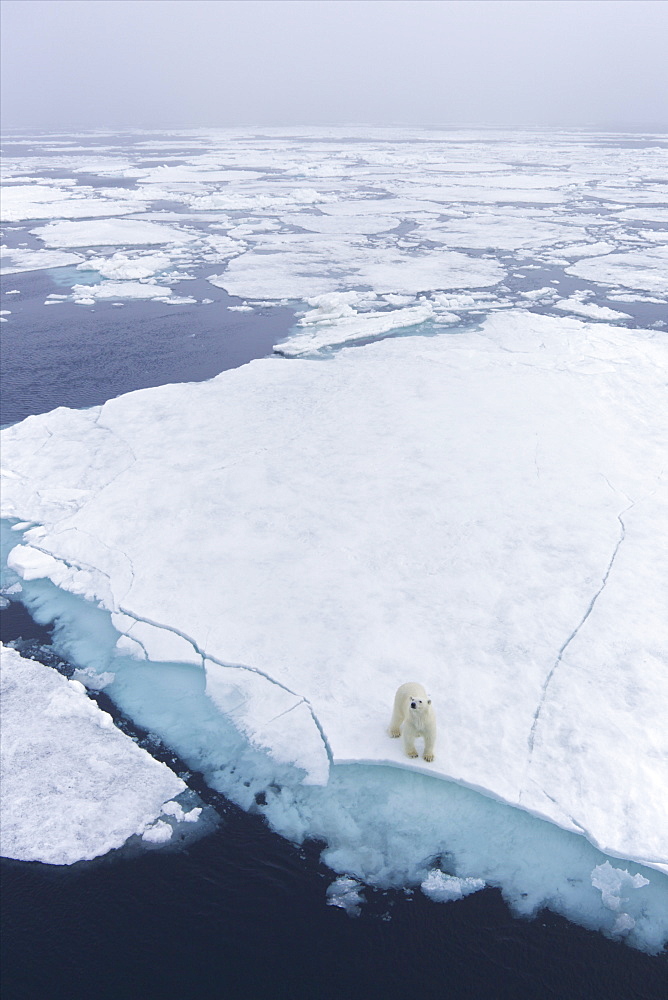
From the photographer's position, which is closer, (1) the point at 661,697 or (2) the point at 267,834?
(2) the point at 267,834

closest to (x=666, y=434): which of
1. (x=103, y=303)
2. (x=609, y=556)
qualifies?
(x=609, y=556)

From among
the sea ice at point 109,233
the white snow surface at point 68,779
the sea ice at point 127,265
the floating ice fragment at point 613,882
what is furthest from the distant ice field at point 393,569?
the sea ice at point 109,233

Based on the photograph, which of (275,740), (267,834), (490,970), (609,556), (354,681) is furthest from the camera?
(609,556)

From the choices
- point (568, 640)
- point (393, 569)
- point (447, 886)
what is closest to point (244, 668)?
point (393, 569)

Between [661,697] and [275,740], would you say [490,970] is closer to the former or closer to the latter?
[275,740]

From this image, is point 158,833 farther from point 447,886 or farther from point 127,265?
Answer: point 127,265

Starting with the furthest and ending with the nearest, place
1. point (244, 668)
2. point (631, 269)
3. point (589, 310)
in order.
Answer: point (631, 269)
point (589, 310)
point (244, 668)
